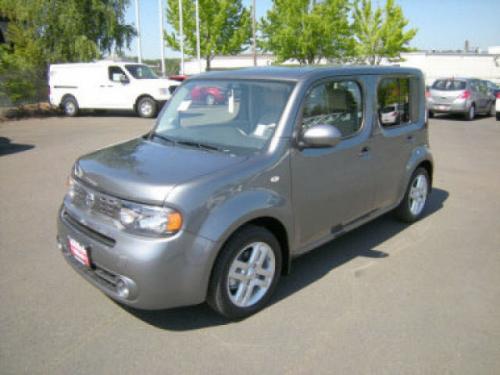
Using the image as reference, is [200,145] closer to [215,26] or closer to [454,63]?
[215,26]

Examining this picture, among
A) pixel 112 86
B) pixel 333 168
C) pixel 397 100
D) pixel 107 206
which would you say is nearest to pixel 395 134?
pixel 397 100

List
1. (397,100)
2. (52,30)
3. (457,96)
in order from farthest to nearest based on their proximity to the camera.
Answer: (52,30) → (457,96) → (397,100)

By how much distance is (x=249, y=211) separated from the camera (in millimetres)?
3080

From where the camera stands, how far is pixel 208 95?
3.99 metres

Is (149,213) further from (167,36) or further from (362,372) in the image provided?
(167,36)

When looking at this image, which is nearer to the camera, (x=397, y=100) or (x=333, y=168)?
(x=333, y=168)

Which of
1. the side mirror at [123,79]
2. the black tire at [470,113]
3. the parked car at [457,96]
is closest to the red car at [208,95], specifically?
the side mirror at [123,79]

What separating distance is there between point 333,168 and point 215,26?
1365 inches

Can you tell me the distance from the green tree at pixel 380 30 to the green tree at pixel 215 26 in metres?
9.90

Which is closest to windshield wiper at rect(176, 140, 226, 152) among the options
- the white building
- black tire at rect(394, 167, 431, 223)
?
black tire at rect(394, 167, 431, 223)

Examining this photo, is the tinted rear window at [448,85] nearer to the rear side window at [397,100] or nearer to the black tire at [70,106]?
the rear side window at [397,100]

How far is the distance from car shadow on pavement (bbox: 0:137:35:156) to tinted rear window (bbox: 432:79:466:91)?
14.3 m

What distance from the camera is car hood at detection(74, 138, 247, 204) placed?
113 inches

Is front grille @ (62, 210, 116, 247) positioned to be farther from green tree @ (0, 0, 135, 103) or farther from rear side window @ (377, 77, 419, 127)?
green tree @ (0, 0, 135, 103)
